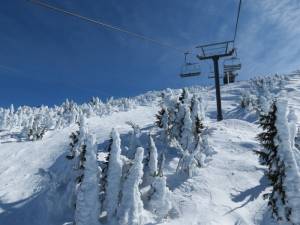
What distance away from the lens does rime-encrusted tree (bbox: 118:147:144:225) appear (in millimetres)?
23884

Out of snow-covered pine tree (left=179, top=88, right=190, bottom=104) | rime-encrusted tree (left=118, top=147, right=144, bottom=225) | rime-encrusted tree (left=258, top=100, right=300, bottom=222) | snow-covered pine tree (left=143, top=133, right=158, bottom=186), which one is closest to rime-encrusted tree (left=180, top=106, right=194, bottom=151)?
snow-covered pine tree (left=179, top=88, right=190, bottom=104)

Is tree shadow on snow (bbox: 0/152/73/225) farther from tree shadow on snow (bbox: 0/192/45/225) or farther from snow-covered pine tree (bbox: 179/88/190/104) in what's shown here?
snow-covered pine tree (bbox: 179/88/190/104)

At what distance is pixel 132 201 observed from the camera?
2431 cm

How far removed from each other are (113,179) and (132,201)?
290 cm

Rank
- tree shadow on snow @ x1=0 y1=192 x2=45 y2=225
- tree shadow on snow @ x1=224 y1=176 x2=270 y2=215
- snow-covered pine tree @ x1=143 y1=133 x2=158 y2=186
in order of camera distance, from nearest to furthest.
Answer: tree shadow on snow @ x1=224 y1=176 x2=270 y2=215
snow-covered pine tree @ x1=143 y1=133 x2=158 y2=186
tree shadow on snow @ x1=0 y1=192 x2=45 y2=225

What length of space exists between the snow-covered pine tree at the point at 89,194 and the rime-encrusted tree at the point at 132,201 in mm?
2338

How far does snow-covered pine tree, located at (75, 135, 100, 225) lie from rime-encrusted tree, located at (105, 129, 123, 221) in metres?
0.94

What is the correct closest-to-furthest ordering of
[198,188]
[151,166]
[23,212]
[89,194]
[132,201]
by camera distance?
[132,201] < [89,194] < [198,188] < [151,166] < [23,212]

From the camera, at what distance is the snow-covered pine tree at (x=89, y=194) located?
80.9 feet

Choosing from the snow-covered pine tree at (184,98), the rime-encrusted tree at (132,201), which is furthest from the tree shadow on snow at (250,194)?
the snow-covered pine tree at (184,98)

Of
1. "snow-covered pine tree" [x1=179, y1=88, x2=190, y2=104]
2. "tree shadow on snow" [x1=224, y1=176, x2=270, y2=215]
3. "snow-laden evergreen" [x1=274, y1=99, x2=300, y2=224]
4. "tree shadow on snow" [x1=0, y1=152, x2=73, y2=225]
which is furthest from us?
"snow-covered pine tree" [x1=179, y1=88, x2=190, y2=104]

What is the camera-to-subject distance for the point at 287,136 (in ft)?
56.6

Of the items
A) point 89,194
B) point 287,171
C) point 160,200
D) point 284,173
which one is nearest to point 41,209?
point 89,194

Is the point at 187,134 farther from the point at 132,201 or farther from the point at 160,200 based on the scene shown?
the point at 132,201
